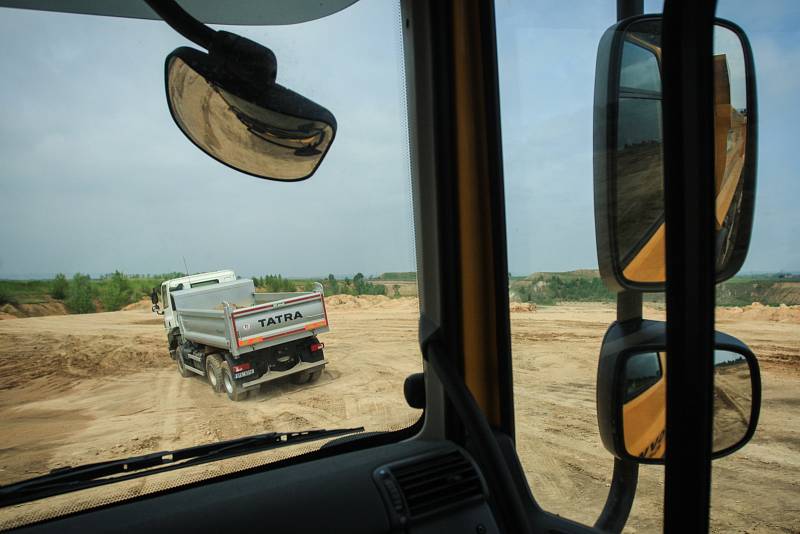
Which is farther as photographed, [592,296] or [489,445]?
[489,445]

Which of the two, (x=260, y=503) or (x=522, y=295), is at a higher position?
(x=522, y=295)

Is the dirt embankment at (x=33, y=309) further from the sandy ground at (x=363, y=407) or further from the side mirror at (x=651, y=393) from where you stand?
the side mirror at (x=651, y=393)

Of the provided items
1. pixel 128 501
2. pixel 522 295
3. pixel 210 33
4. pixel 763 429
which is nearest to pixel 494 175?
pixel 522 295

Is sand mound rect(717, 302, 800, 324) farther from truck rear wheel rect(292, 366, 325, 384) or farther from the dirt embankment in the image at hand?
truck rear wheel rect(292, 366, 325, 384)

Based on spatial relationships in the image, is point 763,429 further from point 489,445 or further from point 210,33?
point 210,33

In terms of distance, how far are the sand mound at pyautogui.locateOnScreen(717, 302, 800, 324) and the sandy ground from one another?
9 cm

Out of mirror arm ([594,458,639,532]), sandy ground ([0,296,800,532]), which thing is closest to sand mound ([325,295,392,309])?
sandy ground ([0,296,800,532])

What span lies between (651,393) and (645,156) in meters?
0.52

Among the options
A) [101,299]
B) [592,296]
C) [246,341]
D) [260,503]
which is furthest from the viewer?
[246,341]

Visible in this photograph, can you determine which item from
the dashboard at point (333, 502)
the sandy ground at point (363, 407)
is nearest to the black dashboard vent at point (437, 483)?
the dashboard at point (333, 502)

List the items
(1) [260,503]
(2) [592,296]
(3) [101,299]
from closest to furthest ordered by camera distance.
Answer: (2) [592,296] → (1) [260,503] → (3) [101,299]

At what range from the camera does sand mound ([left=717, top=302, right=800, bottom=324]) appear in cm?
91

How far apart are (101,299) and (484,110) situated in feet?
5.13

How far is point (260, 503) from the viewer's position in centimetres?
171
